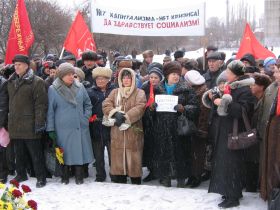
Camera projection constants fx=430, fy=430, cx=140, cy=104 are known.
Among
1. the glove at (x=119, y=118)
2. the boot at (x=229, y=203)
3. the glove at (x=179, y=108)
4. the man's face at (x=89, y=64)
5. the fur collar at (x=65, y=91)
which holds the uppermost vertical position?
the man's face at (x=89, y=64)

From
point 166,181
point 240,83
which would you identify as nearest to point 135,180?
point 166,181

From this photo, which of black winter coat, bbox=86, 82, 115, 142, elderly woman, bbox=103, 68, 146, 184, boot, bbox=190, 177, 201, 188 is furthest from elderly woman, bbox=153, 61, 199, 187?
black winter coat, bbox=86, 82, 115, 142

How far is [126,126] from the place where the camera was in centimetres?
568

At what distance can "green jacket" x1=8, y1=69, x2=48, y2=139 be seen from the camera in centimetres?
567

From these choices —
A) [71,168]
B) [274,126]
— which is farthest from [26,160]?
[274,126]

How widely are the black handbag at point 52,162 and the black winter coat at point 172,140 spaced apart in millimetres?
1341

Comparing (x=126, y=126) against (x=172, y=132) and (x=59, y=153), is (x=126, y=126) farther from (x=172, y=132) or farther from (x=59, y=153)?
(x=59, y=153)

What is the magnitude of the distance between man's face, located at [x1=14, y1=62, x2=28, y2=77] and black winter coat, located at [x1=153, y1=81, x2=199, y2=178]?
181 centimetres

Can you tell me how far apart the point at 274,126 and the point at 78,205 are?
2452 mm

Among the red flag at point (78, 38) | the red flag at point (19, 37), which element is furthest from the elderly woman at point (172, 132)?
the red flag at point (78, 38)

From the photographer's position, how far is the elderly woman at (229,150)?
471 cm

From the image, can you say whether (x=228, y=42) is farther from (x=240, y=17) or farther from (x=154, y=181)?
(x=154, y=181)

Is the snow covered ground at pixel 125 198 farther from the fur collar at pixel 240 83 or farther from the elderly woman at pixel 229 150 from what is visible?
the fur collar at pixel 240 83

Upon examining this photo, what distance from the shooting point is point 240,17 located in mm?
99312
